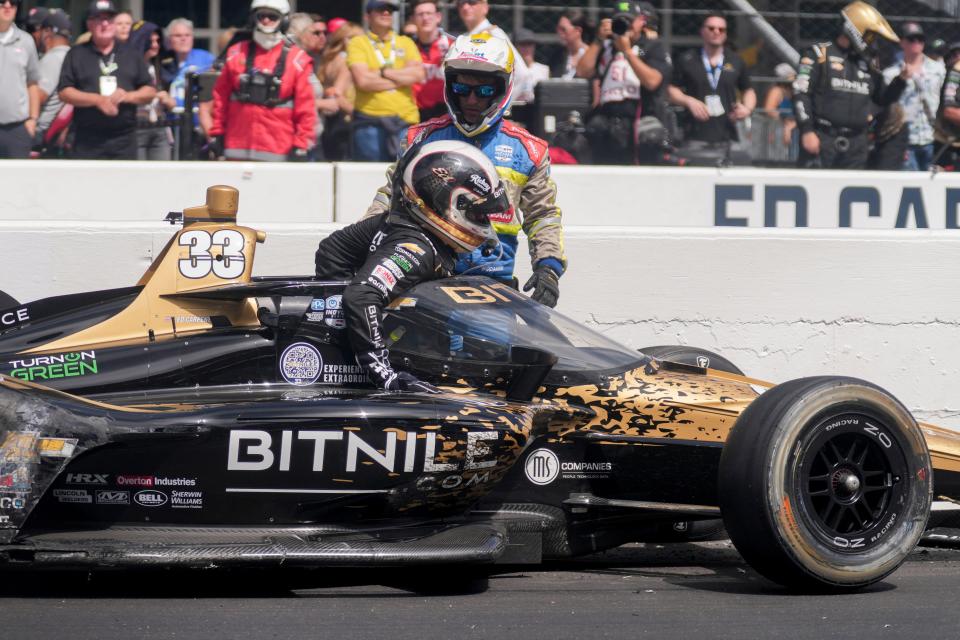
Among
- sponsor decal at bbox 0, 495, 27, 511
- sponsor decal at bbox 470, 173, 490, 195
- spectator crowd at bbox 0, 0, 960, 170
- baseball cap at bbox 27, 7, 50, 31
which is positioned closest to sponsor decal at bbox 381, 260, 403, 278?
sponsor decal at bbox 470, 173, 490, 195

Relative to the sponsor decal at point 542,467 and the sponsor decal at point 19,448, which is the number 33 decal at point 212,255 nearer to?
the sponsor decal at point 19,448

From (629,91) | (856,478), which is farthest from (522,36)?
(856,478)

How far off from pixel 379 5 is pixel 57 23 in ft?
8.97

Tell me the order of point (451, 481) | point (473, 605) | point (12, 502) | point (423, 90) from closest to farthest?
point (12, 502) < point (473, 605) < point (451, 481) < point (423, 90)

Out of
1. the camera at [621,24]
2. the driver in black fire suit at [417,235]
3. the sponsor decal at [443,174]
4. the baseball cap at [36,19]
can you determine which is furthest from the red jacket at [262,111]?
the sponsor decal at [443,174]

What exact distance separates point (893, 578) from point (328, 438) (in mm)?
2255

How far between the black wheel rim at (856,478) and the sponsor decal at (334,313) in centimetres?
180

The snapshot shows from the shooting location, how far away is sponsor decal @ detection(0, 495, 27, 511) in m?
4.77

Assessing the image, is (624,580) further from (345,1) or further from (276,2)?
(345,1)

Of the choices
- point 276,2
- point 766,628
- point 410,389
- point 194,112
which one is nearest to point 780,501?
point 766,628

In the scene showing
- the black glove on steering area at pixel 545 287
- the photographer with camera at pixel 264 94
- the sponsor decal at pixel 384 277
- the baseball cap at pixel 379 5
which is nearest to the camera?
the sponsor decal at pixel 384 277

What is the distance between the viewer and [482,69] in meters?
6.78

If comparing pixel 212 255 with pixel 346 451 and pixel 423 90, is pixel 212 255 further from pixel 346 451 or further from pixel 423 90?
pixel 423 90

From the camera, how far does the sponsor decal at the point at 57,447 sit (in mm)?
4809
